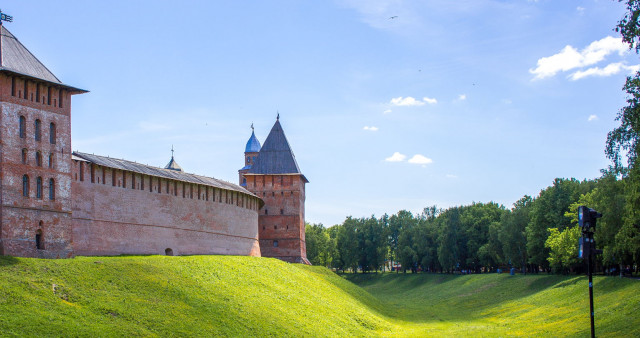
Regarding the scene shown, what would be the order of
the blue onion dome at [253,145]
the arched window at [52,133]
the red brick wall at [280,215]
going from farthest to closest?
the blue onion dome at [253,145] → the red brick wall at [280,215] → the arched window at [52,133]

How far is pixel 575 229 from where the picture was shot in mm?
46094

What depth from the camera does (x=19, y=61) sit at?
28.1 metres

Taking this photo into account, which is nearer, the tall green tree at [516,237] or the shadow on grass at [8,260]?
the shadow on grass at [8,260]

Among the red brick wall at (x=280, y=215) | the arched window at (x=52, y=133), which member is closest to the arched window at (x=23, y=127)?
the arched window at (x=52, y=133)

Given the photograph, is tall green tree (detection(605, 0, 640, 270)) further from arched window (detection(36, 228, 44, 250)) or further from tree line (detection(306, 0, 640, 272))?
arched window (detection(36, 228, 44, 250))

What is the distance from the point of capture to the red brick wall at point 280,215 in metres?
54.2

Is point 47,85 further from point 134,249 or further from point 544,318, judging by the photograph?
point 544,318

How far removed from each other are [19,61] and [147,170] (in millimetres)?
10760

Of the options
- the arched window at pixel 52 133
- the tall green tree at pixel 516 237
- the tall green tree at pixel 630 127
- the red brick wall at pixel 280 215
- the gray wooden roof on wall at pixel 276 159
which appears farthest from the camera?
the tall green tree at pixel 516 237

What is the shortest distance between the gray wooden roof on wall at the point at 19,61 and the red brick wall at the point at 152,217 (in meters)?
4.87

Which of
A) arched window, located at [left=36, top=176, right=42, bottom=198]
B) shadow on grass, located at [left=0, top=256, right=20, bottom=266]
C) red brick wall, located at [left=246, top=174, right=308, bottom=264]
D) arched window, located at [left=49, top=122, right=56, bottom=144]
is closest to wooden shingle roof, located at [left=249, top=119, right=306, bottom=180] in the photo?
red brick wall, located at [left=246, top=174, right=308, bottom=264]

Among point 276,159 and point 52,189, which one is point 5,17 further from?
point 276,159

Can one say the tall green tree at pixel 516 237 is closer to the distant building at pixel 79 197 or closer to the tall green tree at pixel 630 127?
the distant building at pixel 79 197

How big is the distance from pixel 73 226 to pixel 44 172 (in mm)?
4227
